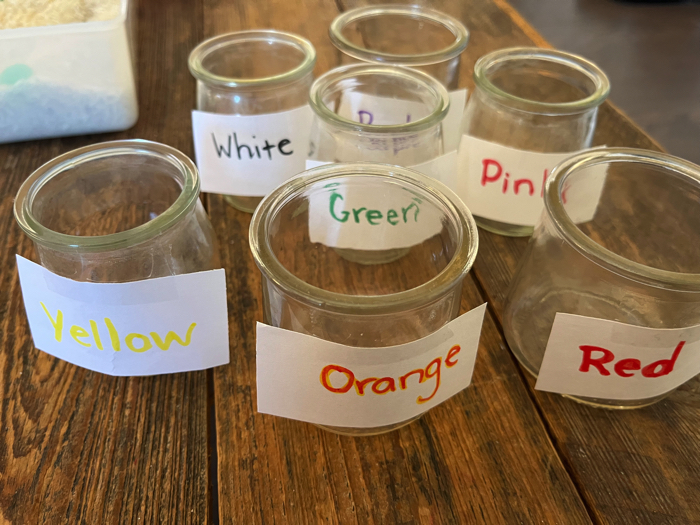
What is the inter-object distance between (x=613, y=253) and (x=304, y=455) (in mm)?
241

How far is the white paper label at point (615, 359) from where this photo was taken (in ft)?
1.18

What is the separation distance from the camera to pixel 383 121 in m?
0.59

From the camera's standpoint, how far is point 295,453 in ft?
1.24

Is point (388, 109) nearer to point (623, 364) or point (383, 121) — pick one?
point (383, 121)

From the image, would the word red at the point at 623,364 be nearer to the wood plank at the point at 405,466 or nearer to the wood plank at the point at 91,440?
the wood plank at the point at 405,466

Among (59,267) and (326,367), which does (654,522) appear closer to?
(326,367)

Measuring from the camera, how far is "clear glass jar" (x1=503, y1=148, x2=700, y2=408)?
0.36 m

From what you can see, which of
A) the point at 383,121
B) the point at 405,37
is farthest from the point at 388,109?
the point at 405,37

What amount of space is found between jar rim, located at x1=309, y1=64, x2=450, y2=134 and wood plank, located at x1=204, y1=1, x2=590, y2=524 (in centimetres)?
20

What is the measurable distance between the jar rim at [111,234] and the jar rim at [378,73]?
0.43 ft

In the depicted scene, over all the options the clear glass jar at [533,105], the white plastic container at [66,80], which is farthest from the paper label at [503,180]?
the white plastic container at [66,80]

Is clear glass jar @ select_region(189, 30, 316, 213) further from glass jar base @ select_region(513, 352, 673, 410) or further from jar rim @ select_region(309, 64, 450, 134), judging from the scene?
glass jar base @ select_region(513, 352, 673, 410)

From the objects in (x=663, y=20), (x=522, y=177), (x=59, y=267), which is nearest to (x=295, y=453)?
(x=59, y=267)

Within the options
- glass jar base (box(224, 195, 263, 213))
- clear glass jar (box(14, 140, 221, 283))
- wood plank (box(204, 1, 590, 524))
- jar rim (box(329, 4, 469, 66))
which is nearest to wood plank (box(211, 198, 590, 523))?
wood plank (box(204, 1, 590, 524))
